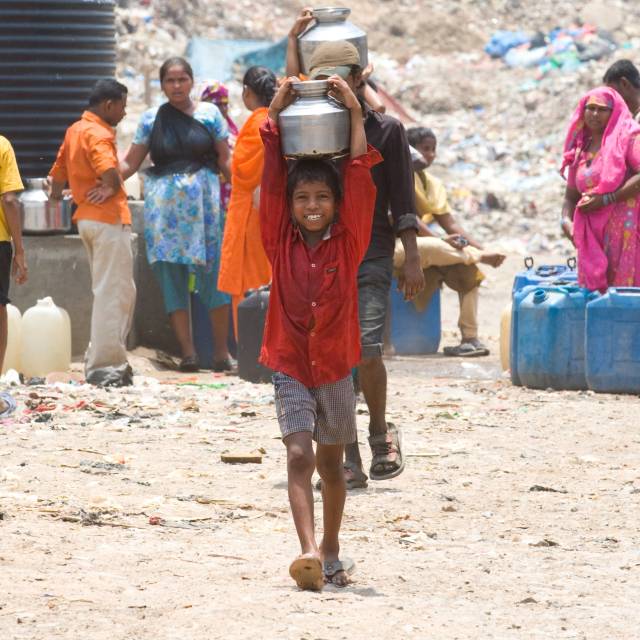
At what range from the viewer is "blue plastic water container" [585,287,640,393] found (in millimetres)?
8539

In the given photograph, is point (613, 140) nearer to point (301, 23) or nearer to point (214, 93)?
point (214, 93)

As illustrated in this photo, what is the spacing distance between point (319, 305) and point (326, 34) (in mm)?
1490

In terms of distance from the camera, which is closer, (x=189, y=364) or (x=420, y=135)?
(x=189, y=364)

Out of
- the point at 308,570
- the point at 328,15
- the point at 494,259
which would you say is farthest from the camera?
the point at 494,259

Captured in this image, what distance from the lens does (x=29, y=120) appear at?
10195 mm

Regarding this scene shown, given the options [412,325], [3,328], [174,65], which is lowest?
[412,325]

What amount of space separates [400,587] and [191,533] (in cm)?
106

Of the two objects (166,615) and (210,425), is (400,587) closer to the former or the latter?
(166,615)

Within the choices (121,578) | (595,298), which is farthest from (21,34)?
(121,578)

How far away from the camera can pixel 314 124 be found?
460 centimetres

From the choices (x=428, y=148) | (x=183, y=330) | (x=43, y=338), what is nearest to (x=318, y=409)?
(x=43, y=338)

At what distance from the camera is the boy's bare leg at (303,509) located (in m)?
4.35

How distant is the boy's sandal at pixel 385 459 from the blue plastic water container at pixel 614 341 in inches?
113

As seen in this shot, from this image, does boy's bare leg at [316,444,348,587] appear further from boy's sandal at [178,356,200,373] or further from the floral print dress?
boy's sandal at [178,356,200,373]
